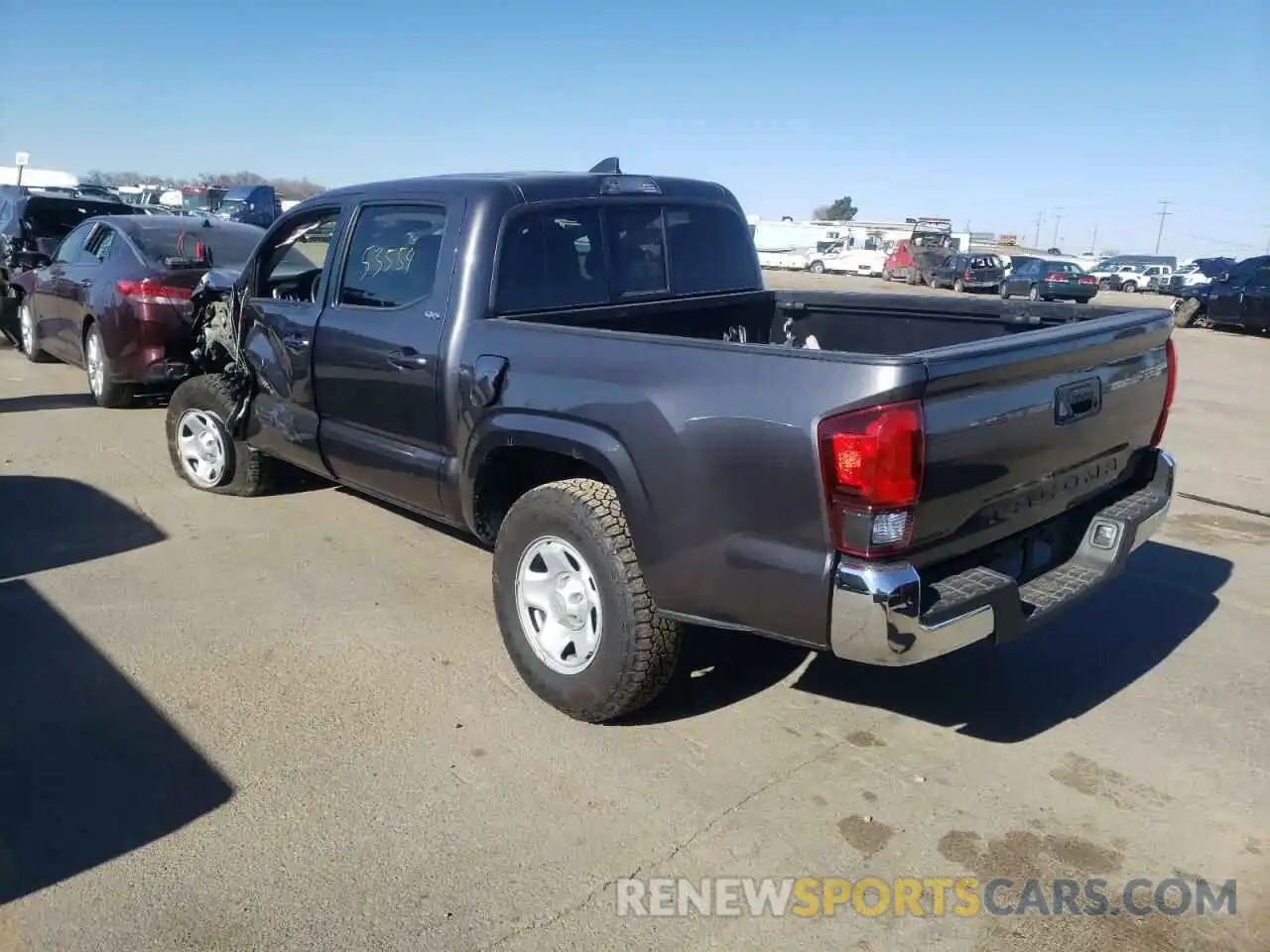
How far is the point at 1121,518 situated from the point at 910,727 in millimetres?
1109

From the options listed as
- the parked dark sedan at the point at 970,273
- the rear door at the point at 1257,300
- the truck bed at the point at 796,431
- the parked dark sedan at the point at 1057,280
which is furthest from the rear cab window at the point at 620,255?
the parked dark sedan at the point at 970,273

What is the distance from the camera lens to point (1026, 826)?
309cm

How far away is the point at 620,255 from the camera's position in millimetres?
4594

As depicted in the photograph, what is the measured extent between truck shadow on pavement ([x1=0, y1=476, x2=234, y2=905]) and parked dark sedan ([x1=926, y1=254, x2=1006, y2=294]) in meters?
33.4

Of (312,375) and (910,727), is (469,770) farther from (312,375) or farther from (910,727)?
(312,375)

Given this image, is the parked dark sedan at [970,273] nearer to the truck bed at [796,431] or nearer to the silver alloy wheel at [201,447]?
the silver alloy wheel at [201,447]

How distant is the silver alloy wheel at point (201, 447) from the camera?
6168mm

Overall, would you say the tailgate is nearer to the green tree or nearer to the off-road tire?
the off-road tire

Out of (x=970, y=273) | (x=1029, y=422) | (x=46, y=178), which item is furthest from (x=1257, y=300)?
(x=46, y=178)

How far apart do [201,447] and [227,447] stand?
0.31 m

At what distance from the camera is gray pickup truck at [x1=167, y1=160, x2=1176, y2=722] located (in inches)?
111

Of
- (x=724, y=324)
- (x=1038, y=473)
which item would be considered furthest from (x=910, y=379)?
(x=724, y=324)

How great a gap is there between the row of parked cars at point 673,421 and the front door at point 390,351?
15 millimetres

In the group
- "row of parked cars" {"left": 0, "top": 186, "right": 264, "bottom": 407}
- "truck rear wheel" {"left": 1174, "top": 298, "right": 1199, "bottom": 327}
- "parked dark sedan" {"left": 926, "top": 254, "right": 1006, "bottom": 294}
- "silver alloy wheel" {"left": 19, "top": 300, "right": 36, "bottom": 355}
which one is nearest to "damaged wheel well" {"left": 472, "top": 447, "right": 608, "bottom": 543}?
"row of parked cars" {"left": 0, "top": 186, "right": 264, "bottom": 407}
